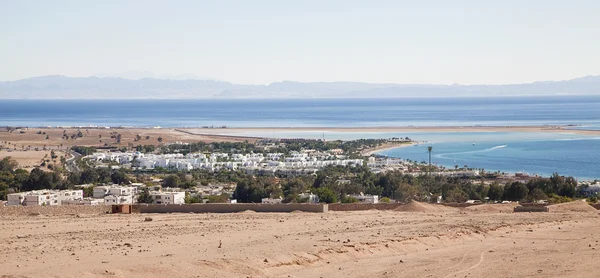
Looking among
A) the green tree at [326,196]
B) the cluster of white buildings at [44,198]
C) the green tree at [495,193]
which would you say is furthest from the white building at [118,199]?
the green tree at [495,193]

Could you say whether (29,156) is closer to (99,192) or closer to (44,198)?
(99,192)

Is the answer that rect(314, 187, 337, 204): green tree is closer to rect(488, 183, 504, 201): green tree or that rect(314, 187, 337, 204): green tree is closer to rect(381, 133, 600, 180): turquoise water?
rect(488, 183, 504, 201): green tree

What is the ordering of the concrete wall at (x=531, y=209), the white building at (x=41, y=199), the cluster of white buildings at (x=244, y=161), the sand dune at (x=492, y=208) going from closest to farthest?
1. the concrete wall at (x=531, y=209)
2. the sand dune at (x=492, y=208)
3. the white building at (x=41, y=199)
4. the cluster of white buildings at (x=244, y=161)

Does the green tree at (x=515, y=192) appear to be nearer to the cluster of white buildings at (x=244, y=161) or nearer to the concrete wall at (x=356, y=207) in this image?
the concrete wall at (x=356, y=207)

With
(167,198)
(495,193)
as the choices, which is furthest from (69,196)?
(495,193)

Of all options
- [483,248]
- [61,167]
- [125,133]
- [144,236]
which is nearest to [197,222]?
[144,236]

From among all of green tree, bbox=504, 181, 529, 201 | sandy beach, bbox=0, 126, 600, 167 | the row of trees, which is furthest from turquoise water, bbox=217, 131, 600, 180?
green tree, bbox=504, 181, 529, 201
